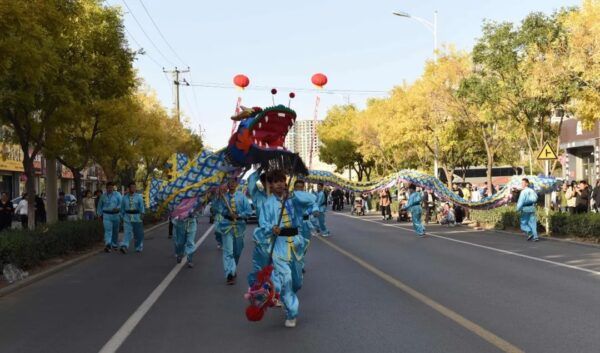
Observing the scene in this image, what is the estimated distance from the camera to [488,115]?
74.6ft

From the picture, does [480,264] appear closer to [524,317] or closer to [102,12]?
[524,317]

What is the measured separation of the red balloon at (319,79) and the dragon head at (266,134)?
0.42 metres

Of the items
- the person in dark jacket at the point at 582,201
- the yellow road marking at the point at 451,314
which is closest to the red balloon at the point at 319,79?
the yellow road marking at the point at 451,314

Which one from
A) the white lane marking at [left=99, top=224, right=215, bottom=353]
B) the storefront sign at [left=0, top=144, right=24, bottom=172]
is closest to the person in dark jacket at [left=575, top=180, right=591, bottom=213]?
the white lane marking at [left=99, top=224, right=215, bottom=353]

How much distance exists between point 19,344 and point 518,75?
1808 centimetres

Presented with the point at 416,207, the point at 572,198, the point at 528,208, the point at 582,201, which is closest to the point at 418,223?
the point at 416,207

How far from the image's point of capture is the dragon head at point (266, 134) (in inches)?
285

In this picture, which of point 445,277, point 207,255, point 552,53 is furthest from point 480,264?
point 552,53

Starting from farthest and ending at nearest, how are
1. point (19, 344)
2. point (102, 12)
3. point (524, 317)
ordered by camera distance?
1. point (102, 12)
2. point (524, 317)
3. point (19, 344)

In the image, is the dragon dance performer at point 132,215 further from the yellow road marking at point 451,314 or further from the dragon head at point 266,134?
the dragon head at point 266,134

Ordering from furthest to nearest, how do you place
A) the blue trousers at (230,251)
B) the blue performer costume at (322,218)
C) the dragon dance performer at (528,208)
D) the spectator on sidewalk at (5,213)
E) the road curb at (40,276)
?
the blue performer costume at (322,218) → the spectator on sidewalk at (5,213) → the dragon dance performer at (528,208) → the blue trousers at (230,251) → the road curb at (40,276)

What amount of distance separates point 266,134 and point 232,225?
310 cm

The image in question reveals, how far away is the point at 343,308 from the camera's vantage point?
7684 millimetres

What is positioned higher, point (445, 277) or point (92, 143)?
point (92, 143)
